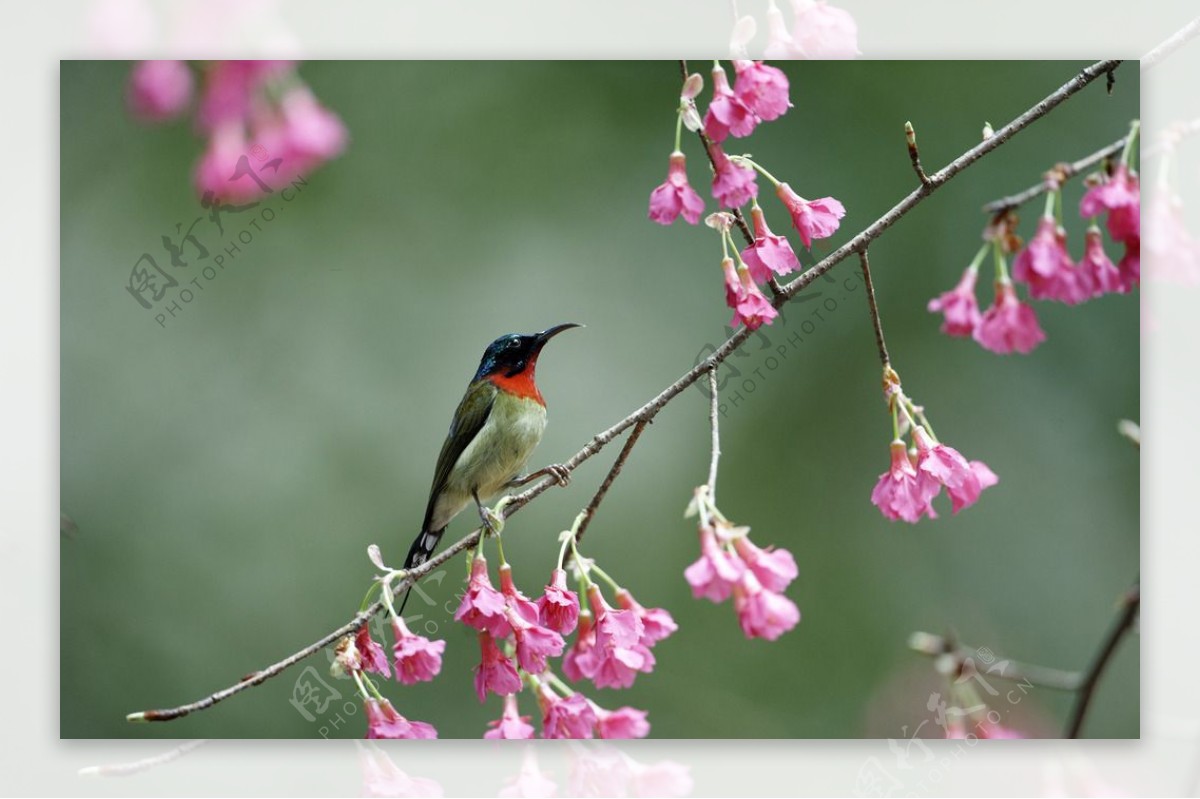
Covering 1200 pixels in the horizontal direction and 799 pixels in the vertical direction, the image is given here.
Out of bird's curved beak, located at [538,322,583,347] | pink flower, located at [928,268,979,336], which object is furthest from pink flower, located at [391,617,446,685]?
pink flower, located at [928,268,979,336]

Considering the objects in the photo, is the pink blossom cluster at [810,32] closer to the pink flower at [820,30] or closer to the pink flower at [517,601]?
the pink flower at [820,30]

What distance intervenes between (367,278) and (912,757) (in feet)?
5.19

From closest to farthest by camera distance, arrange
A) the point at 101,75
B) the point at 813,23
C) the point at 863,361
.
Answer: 1. the point at 813,23
2. the point at 101,75
3. the point at 863,361

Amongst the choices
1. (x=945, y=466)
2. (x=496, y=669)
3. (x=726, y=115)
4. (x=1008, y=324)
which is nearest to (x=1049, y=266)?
(x=1008, y=324)

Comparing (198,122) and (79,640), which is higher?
(198,122)

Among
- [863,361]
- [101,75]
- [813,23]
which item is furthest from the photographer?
[863,361]

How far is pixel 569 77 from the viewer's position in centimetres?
259

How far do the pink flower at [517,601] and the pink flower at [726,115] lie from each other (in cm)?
87

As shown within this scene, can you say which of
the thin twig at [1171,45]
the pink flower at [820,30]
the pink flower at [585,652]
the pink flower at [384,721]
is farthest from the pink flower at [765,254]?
the pink flower at [384,721]

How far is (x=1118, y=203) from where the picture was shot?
1.99 m

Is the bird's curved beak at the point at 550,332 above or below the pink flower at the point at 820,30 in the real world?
below

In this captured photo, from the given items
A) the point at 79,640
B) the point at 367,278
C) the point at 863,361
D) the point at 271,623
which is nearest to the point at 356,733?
the point at 271,623

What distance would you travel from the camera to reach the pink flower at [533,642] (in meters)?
2.11

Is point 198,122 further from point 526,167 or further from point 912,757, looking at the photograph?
point 912,757
